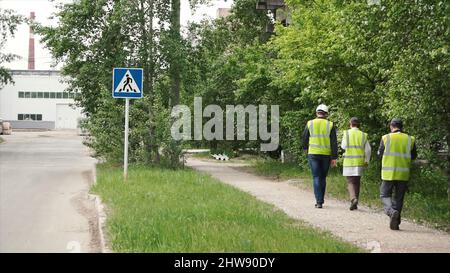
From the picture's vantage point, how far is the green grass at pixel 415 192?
34.6ft

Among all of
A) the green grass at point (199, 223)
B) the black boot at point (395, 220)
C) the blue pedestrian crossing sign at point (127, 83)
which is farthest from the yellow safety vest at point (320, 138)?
the blue pedestrian crossing sign at point (127, 83)

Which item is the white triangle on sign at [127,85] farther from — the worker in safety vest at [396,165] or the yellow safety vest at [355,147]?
the worker in safety vest at [396,165]

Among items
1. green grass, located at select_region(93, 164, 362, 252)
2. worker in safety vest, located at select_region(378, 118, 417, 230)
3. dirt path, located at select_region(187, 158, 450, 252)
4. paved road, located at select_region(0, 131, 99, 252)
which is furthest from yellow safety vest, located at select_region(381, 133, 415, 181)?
paved road, located at select_region(0, 131, 99, 252)

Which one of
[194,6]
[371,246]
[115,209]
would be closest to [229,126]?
[194,6]

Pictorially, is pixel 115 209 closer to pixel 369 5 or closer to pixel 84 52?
pixel 369 5

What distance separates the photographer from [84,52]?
21312 millimetres

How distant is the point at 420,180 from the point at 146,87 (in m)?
10.5

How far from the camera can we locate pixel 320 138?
448 inches

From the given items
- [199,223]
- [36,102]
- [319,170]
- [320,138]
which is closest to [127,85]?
[320,138]

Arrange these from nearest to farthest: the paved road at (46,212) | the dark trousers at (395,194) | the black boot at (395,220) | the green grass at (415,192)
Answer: the paved road at (46,212), the black boot at (395,220), the dark trousers at (395,194), the green grass at (415,192)

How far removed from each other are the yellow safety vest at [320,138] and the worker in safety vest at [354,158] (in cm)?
41

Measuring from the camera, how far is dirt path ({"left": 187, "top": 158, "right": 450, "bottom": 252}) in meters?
7.81

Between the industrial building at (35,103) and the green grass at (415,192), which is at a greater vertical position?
the industrial building at (35,103)

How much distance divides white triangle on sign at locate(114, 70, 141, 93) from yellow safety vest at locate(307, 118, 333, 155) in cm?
562
